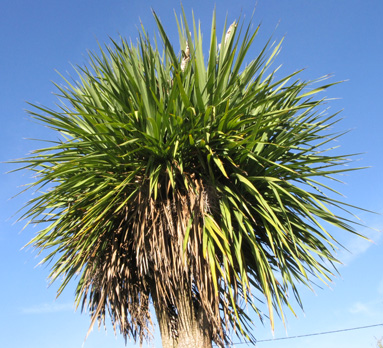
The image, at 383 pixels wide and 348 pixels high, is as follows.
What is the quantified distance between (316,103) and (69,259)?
2526 mm

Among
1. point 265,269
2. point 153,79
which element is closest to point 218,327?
point 265,269

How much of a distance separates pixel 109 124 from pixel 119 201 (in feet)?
2.08

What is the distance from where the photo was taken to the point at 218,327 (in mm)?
3123

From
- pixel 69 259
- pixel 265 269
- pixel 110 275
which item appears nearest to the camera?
pixel 265 269

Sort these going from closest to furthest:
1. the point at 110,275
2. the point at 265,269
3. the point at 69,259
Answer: the point at 265,269, the point at 110,275, the point at 69,259

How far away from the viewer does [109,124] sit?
3166mm

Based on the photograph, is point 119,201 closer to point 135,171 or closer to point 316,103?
point 135,171

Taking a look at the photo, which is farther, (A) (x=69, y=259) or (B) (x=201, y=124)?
(A) (x=69, y=259)

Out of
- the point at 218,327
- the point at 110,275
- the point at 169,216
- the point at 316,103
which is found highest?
the point at 316,103

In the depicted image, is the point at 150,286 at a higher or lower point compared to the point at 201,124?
lower

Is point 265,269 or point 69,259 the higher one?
point 69,259

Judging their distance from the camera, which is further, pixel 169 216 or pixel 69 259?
pixel 69 259

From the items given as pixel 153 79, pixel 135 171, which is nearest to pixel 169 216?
pixel 135 171

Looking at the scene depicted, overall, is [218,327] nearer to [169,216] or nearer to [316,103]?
[169,216]
